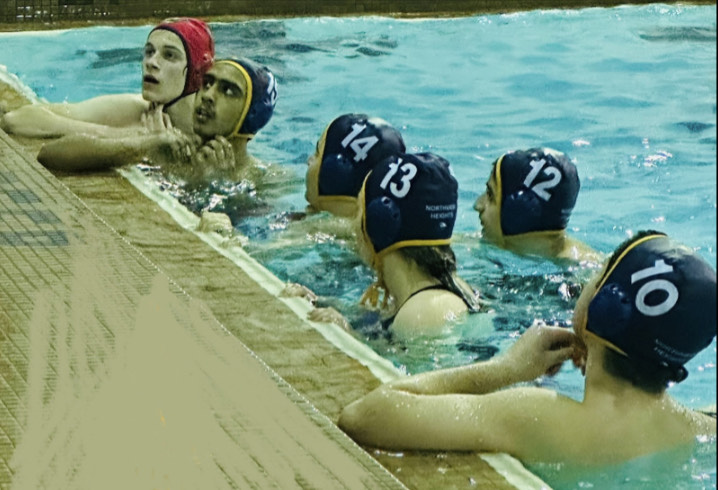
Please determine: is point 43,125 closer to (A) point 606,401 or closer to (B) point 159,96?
(B) point 159,96

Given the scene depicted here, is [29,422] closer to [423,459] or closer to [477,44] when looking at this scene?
[423,459]

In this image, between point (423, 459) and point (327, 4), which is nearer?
point (423, 459)

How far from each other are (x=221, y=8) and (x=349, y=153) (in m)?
5.94

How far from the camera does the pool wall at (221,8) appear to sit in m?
10.5

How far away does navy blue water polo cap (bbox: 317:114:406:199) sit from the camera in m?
5.48

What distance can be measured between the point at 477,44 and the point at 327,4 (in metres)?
1.49

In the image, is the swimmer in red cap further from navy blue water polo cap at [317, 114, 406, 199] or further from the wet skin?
navy blue water polo cap at [317, 114, 406, 199]

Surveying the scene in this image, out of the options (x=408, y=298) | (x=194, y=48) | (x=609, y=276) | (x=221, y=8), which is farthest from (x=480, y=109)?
(x=609, y=276)

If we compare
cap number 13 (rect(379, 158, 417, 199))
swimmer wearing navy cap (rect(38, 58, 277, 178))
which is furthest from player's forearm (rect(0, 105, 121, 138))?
cap number 13 (rect(379, 158, 417, 199))

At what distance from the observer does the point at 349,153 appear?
5488mm

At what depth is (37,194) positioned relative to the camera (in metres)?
4.96

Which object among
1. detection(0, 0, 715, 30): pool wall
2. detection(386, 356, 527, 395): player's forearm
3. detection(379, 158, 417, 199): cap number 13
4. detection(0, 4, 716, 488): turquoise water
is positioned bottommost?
detection(0, 4, 716, 488): turquoise water

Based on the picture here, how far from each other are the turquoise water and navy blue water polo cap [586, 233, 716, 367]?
689mm

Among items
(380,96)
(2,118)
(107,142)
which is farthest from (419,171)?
(380,96)
